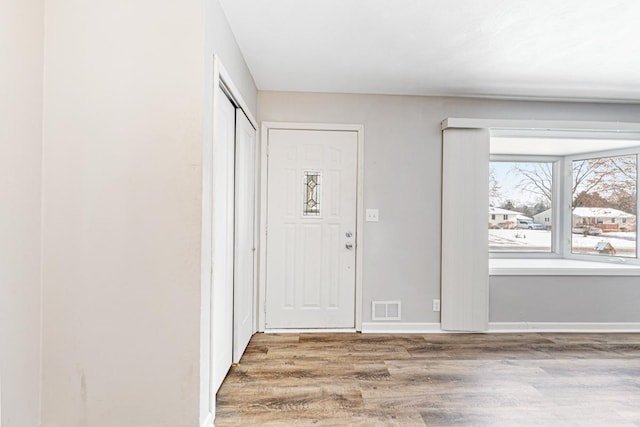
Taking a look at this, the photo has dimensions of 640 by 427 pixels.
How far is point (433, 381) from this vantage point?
2.38 meters

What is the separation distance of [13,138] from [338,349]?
260 centimetres

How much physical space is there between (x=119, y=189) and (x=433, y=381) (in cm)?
235

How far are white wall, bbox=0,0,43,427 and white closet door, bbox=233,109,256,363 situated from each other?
1219 millimetres

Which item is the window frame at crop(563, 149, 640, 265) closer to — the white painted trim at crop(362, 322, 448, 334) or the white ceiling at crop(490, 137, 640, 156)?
the white ceiling at crop(490, 137, 640, 156)

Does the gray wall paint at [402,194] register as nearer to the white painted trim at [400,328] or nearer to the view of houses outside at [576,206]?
the white painted trim at [400,328]

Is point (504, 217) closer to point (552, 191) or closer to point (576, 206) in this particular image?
point (552, 191)

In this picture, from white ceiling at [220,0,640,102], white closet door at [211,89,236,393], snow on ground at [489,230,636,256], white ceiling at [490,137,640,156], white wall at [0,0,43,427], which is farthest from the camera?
snow on ground at [489,230,636,256]

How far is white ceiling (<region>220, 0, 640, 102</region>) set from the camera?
6.42 feet

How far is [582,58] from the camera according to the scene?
253 centimetres

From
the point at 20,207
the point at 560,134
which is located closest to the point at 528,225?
the point at 560,134

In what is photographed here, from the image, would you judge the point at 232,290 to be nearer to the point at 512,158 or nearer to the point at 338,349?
the point at 338,349

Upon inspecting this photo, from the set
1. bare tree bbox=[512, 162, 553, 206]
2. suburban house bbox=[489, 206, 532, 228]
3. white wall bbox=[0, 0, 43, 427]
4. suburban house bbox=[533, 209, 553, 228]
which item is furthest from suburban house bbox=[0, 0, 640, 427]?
suburban house bbox=[489, 206, 532, 228]

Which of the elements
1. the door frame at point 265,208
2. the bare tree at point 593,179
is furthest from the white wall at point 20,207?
the bare tree at point 593,179

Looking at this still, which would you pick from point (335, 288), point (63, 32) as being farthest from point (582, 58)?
point (63, 32)
